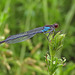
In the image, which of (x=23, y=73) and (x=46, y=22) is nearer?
(x=23, y=73)

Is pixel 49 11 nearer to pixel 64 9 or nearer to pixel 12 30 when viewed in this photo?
pixel 64 9

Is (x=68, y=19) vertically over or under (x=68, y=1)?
under

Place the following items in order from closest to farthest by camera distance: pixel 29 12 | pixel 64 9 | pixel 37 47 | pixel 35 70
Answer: pixel 35 70
pixel 37 47
pixel 29 12
pixel 64 9

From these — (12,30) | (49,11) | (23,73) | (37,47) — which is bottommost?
(23,73)

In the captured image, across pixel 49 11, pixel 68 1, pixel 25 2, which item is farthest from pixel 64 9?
pixel 25 2

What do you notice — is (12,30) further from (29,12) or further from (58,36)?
(58,36)

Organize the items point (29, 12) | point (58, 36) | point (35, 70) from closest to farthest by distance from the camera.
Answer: point (58, 36) → point (35, 70) → point (29, 12)

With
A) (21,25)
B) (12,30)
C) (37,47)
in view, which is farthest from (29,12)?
(37,47)

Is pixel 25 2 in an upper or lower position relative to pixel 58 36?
upper

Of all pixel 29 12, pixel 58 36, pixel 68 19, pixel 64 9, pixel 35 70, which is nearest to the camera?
pixel 58 36
